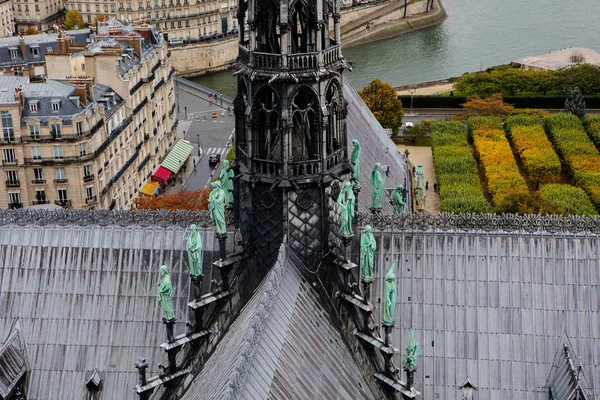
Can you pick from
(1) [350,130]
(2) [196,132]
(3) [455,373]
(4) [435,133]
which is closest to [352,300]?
(3) [455,373]

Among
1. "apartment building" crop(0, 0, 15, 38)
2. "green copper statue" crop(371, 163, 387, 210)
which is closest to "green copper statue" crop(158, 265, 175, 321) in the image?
"green copper statue" crop(371, 163, 387, 210)

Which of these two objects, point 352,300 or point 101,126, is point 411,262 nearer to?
point 352,300

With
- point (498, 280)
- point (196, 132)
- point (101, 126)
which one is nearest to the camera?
point (498, 280)

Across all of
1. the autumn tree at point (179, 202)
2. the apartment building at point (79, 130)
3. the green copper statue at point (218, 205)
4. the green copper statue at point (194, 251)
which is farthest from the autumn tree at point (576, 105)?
the green copper statue at point (194, 251)

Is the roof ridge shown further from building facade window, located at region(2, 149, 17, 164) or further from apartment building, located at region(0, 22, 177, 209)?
building facade window, located at region(2, 149, 17, 164)

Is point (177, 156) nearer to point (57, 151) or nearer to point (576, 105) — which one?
point (57, 151)

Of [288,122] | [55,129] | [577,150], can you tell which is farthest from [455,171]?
[288,122]

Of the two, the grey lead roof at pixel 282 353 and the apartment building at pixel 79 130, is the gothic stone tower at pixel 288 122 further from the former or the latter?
the apartment building at pixel 79 130
